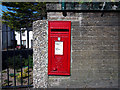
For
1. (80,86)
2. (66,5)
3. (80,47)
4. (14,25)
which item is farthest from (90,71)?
(14,25)

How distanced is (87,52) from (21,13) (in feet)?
19.2

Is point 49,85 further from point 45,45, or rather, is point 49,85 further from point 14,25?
point 14,25

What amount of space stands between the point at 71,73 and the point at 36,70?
1261mm

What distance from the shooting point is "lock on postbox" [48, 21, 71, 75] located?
2930 mm

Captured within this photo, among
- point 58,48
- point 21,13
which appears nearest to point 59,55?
point 58,48

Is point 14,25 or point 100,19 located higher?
point 14,25

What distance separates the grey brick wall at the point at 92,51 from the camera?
9.91ft

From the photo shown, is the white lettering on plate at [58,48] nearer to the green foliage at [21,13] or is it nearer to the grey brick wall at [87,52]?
the grey brick wall at [87,52]

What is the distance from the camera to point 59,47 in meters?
2.96

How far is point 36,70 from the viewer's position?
3053mm

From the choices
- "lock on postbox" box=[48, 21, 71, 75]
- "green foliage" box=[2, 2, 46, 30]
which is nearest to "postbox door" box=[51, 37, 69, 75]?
"lock on postbox" box=[48, 21, 71, 75]

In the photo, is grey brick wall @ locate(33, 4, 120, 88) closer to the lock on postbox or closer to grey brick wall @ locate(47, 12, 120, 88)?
grey brick wall @ locate(47, 12, 120, 88)

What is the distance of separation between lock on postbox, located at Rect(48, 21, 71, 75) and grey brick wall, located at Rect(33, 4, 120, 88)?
16cm

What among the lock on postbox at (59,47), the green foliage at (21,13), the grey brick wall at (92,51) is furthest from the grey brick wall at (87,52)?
the green foliage at (21,13)
